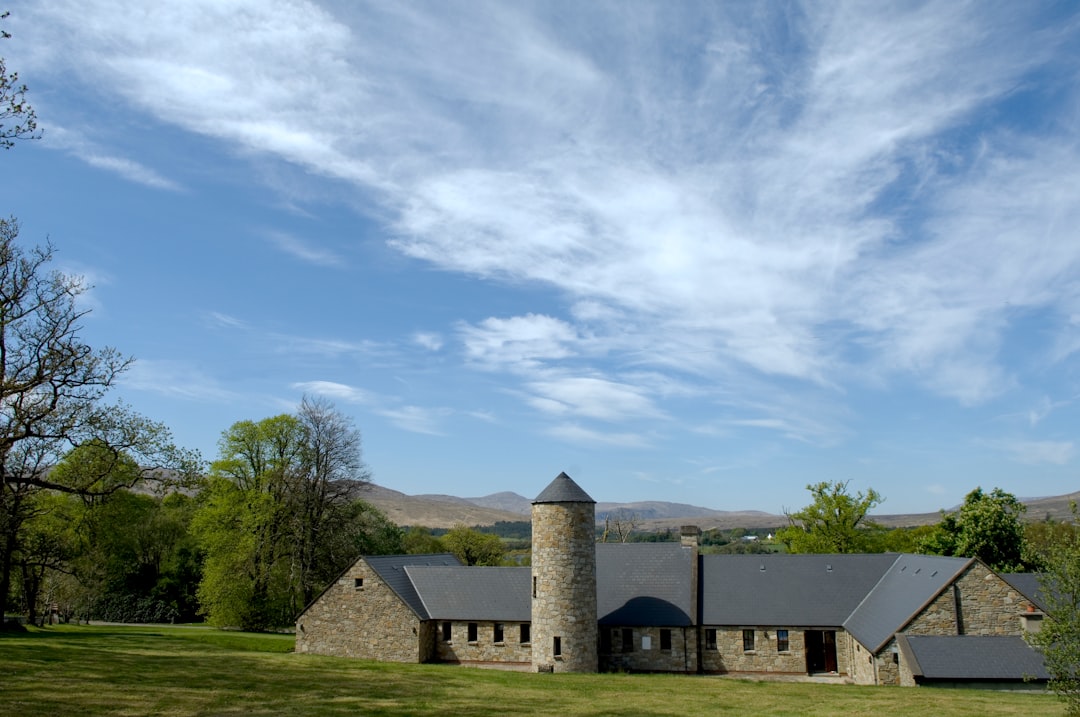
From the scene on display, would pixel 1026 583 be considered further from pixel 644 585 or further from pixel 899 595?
pixel 644 585

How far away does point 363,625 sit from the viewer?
35188 millimetres

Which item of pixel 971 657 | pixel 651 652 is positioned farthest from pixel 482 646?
pixel 971 657

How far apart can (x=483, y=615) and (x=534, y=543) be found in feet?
15.3

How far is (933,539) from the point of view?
4838 centimetres

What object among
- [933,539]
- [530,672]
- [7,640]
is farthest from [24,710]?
[933,539]

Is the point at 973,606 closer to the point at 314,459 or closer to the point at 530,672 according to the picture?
the point at 530,672

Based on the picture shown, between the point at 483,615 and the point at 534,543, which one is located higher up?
the point at 534,543

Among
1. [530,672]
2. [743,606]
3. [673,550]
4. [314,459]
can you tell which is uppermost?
[314,459]

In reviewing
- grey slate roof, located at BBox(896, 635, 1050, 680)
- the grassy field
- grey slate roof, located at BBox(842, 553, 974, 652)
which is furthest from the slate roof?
the grassy field

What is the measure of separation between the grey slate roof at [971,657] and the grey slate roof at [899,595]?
112 centimetres

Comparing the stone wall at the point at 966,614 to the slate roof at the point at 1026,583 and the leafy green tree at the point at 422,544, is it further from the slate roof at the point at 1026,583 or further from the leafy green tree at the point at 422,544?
the leafy green tree at the point at 422,544

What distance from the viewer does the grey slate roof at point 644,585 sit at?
111 feet

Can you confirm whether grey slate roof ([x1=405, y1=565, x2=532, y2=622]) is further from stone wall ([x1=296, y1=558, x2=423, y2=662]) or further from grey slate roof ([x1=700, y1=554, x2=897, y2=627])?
grey slate roof ([x1=700, y1=554, x2=897, y2=627])

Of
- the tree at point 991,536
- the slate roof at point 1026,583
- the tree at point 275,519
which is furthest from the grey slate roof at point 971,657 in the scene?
the tree at point 275,519
